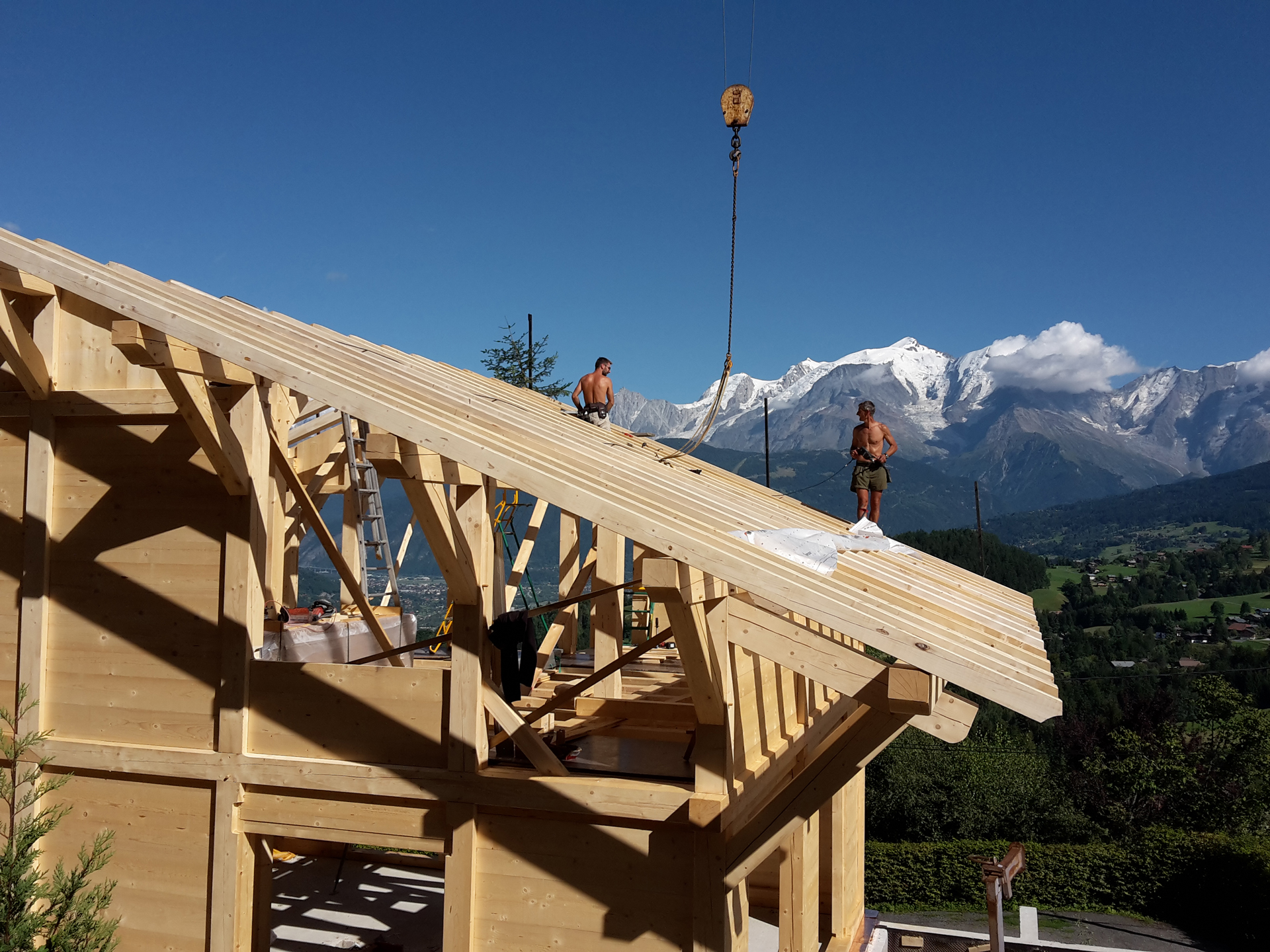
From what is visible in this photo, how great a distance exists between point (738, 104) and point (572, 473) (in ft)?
22.2

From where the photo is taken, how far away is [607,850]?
A: 6977 millimetres

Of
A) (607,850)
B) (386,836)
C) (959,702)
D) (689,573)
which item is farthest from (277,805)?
(959,702)

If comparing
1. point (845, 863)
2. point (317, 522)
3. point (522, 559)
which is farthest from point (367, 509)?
point (845, 863)

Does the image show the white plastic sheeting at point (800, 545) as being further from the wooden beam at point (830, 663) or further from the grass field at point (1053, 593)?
the grass field at point (1053, 593)

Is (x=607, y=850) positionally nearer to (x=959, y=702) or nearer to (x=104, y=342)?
(x=959, y=702)

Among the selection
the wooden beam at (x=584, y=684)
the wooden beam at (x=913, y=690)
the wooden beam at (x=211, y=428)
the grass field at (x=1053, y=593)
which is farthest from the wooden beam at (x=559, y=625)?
the grass field at (x=1053, y=593)

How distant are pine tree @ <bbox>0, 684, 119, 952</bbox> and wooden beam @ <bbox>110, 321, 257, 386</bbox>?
309 cm

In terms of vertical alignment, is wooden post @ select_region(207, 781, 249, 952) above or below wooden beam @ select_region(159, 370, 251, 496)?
below

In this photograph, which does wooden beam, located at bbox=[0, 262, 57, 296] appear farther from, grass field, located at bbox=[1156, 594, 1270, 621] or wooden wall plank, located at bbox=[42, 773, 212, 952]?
grass field, located at bbox=[1156, 594, 1270, 621]

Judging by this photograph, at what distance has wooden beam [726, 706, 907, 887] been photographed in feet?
20.4

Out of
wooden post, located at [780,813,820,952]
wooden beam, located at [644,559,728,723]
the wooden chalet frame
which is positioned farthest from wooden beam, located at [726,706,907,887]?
wooden post, located at [780,813,820,952]

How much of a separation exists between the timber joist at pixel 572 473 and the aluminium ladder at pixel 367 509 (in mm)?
3611

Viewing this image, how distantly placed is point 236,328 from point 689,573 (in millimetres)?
3648

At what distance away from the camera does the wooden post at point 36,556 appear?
311 inches
